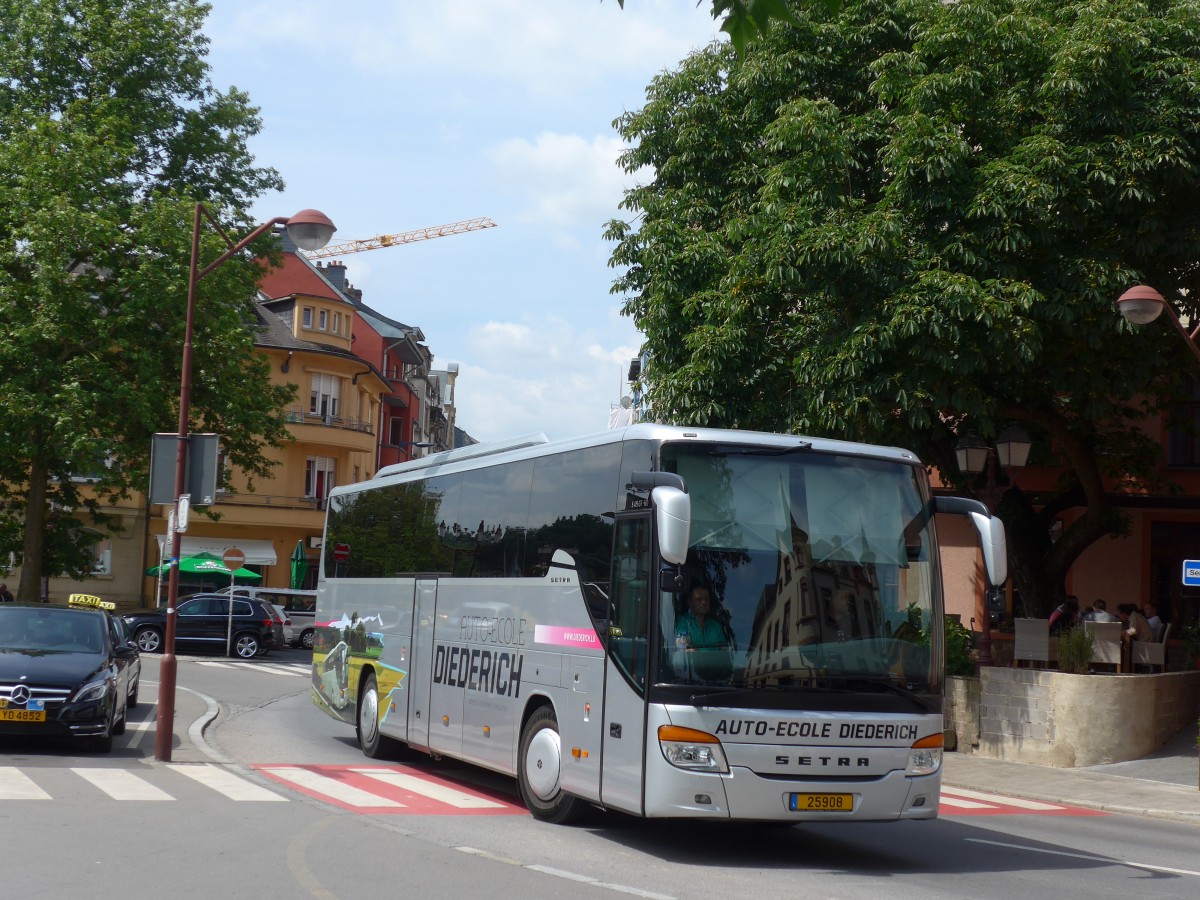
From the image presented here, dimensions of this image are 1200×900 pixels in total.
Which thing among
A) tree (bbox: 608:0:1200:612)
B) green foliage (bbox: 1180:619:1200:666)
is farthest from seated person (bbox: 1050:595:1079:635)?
green foliage (bbox: 1180:619:1200:666)

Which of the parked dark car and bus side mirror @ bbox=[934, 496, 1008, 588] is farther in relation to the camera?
the parked dark car

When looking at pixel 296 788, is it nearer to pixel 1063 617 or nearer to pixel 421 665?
pixel 421 665

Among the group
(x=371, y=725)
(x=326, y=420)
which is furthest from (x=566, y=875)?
(x=326, y=420)

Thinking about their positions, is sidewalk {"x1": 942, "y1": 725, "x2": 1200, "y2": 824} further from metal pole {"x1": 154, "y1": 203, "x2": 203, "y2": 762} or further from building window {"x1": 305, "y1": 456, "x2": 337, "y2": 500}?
building window {"x1": 305, "y1": 456, "x2": 337, "y2": 500}

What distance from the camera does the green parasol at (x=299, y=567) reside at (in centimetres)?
5831

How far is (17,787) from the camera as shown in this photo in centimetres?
1190

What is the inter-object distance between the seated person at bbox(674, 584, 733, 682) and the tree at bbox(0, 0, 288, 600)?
2658 centimetres

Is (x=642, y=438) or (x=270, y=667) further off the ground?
(x=642, y=438)

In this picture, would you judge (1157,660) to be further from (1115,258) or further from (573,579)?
(573,579)

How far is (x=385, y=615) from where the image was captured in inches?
637

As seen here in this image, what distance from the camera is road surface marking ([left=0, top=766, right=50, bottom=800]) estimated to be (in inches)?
448

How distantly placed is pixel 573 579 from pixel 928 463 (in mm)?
15007

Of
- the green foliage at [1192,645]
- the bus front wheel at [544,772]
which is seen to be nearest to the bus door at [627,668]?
the bus front wheel at [544,772]

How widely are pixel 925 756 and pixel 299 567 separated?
5064cm
